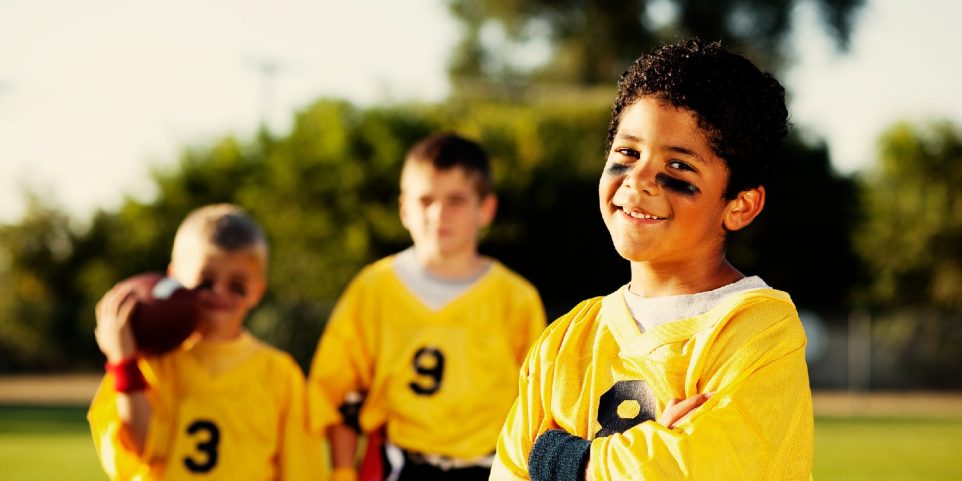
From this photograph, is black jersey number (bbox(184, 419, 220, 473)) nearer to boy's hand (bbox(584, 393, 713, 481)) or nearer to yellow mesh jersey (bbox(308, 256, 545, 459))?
yellow mesh jersey (bbox(308, 256, 545, 459))

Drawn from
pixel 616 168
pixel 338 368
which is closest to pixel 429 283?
pixel 338 368

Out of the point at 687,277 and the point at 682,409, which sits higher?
the point at 687,277

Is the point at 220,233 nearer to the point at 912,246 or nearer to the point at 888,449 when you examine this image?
the point at 888,449

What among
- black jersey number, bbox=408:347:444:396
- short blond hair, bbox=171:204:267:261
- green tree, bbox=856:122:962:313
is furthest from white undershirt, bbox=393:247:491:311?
green tree, bbox=856:122:962:313

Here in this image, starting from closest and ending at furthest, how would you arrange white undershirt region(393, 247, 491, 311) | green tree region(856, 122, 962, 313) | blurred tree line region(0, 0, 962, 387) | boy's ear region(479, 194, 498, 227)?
white undershirt region(393, 247, 491, 311), boy's ear region(479, 194, 498, 227), blurred tree line region(0, 0, 962, 387), green tree region(856, 122, 962, 313)

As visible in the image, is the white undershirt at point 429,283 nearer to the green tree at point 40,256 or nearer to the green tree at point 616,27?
the green tree at point 40,256

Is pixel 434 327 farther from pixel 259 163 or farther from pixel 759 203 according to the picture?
pixel 259 163

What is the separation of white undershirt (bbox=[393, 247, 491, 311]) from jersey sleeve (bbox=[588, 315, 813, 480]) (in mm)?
2102

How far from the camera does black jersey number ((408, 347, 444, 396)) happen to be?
3826 millimetres

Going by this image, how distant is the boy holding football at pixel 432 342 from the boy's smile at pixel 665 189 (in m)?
1.85

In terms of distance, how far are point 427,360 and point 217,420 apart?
0.77 meters

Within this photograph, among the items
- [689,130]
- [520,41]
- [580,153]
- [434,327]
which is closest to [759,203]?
[689,130]

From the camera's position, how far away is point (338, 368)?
3.95 meters

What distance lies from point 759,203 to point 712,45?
1.09 feet
